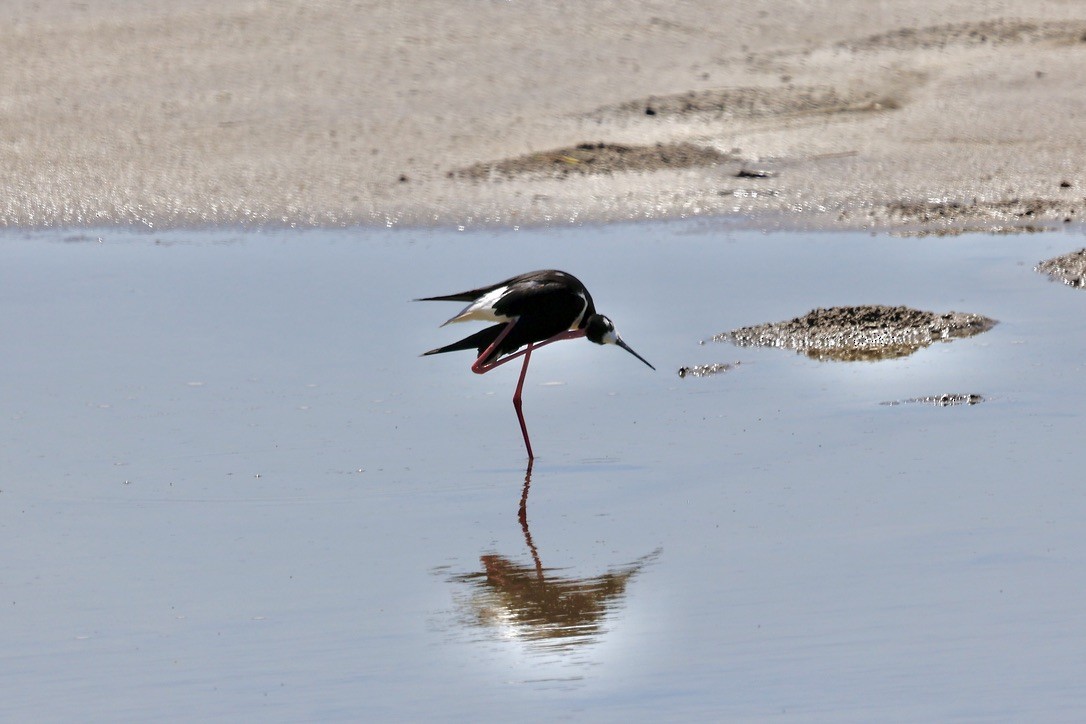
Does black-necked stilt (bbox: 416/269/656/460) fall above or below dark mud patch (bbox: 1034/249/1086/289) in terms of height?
above

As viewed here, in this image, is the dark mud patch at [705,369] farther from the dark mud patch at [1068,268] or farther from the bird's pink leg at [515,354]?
the dark mud patch at [1068,268]

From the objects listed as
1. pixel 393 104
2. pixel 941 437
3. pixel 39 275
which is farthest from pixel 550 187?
pixel 941 437

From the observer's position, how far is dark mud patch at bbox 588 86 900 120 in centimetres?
1070

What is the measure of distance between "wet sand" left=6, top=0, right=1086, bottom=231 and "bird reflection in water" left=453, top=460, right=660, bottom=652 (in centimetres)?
458

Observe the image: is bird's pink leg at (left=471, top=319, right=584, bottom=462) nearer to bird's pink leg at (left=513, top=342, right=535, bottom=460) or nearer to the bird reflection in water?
bird's pink leg at (left=513, top=342, right=535, bottom=460)

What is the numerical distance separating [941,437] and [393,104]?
20.0 feet

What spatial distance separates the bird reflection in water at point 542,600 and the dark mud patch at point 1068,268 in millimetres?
3503

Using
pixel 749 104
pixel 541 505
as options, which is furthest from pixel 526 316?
pixel 749 104

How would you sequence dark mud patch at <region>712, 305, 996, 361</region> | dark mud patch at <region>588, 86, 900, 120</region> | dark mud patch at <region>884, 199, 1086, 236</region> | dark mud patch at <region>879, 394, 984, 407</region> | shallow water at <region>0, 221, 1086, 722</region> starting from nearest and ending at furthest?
shallow water at <region>0, 221, 1086, 722</region> < dark mud patch at <region>879, 394, 984, 407</region> < dark mud patch at <region>712, 305, 996, 361</region> < dark mud patch at <region>884, 199, 1086, 236</region> < dark mud patch at <region>588, 86, 900, 120</region>

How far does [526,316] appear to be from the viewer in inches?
243

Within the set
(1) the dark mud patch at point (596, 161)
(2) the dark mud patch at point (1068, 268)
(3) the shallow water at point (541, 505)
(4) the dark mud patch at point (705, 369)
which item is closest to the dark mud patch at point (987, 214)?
(3) the shallow water at point (541, 505)

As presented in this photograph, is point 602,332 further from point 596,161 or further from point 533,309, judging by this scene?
point 596,161

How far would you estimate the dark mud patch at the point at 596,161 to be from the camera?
9789 mm

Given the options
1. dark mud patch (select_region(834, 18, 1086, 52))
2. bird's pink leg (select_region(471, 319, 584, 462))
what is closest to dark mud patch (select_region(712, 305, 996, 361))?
bird's pink leg (select_region(471, 319, 584, 462))
